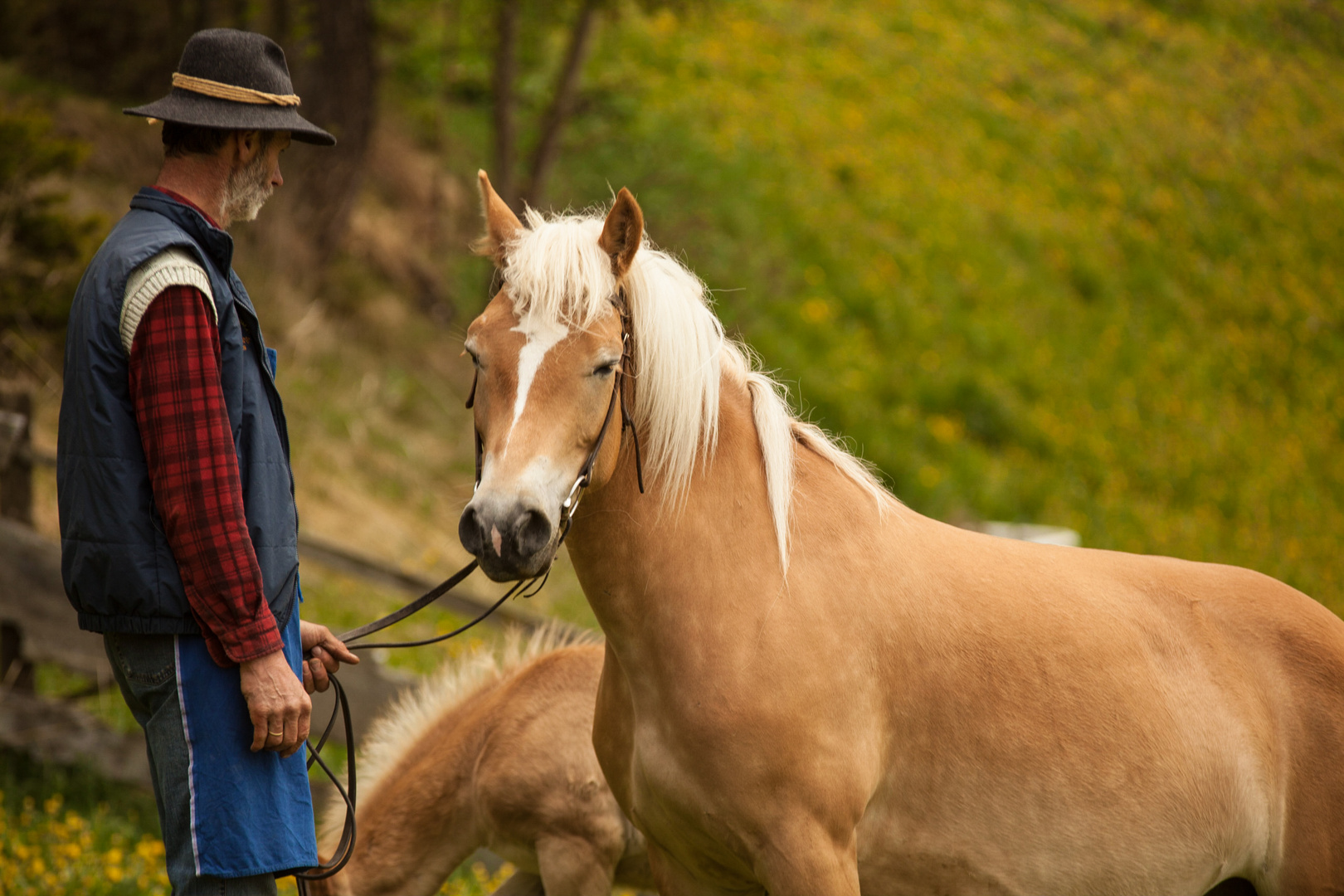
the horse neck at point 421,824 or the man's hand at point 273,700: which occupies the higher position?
the man's hand at point 273,700

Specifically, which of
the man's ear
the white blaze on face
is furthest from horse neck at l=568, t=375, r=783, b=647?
the man's ear

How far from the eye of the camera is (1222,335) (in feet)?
42.9

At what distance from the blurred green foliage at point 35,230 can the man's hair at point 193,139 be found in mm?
3660

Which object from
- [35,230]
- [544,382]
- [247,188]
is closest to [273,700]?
[544,382]

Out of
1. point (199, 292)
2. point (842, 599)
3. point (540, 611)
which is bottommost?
point (540, 611)

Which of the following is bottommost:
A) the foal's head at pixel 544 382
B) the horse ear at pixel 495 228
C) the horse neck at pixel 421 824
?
the horse neck at pixel 421 824

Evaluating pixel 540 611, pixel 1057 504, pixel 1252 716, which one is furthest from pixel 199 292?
pixel 1057 504

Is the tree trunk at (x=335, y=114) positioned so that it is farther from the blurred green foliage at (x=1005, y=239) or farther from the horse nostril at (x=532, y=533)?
the horse nostril at (x=532, y=533)

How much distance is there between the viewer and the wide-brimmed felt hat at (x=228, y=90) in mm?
2156

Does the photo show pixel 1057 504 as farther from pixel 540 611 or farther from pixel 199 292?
pixel 199 292

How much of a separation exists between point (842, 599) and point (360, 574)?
3.03 m

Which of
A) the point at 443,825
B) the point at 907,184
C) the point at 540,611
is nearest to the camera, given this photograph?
the point at 443,825

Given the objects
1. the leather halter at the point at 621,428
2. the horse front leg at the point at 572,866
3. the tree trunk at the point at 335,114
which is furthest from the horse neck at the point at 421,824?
the tree trunk at the point at 335,114

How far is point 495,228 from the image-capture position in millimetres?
2543
